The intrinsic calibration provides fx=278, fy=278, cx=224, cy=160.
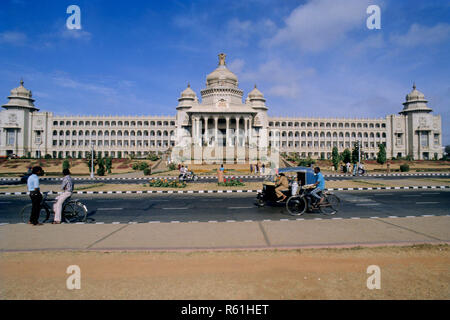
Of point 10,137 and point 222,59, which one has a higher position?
point 222,59

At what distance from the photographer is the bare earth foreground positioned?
4.20 meters

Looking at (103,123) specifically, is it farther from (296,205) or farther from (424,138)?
(424,138)

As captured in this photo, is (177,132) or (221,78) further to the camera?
(177,132)

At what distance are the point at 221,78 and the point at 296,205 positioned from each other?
63.3 m

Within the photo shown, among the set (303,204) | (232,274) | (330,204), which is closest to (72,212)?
(232,274)

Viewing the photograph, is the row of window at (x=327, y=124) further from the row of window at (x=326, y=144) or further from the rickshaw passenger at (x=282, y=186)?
the rickshaw passenger at (x=282, y=186)

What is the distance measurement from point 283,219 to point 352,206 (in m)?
4.81

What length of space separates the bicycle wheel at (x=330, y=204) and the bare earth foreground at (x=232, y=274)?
4279mm

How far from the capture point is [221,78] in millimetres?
69562

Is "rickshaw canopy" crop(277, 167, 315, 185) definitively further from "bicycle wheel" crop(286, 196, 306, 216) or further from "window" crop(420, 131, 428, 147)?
"window" crop(420, 131, 428, 147)

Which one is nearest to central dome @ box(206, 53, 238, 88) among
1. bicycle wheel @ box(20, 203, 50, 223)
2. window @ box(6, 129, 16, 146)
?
window @ box(6, 129, 16, 146)

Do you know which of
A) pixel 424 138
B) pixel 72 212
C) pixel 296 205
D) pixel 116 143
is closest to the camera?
pixel 72 212

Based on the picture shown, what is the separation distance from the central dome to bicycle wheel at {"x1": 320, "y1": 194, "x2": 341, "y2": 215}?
6124cm

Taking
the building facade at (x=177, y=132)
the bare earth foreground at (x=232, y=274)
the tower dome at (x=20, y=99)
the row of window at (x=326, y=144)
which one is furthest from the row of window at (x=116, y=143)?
the bare earth foreground at (x=232, y=274)
